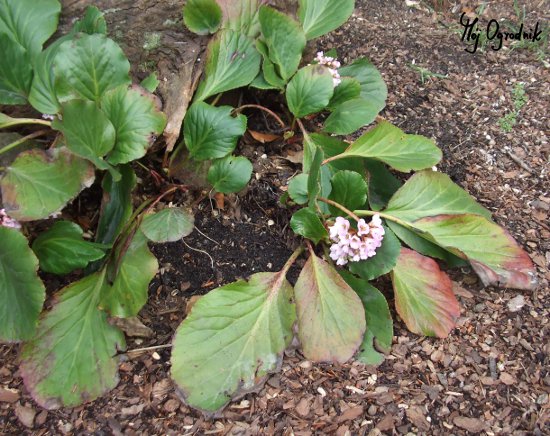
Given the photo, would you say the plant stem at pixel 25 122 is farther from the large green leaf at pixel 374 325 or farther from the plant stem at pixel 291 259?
the large green leaf at pixel 374 325

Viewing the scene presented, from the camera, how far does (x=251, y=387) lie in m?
1.36

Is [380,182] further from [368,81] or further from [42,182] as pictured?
[42,182]

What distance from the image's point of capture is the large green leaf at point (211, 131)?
1590 mm

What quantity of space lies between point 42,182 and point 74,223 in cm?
13

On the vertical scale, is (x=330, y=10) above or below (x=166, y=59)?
above

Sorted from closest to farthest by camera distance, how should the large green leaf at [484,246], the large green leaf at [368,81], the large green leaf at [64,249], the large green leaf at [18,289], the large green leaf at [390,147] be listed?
the large green leaf at [18,289], the large green leaf at [64,249], the large green leaf at [484,246], the large green leaf at [390,147], the large green leaf at [368,81]

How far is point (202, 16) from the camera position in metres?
1.77

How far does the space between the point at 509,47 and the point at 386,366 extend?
5.15 ft

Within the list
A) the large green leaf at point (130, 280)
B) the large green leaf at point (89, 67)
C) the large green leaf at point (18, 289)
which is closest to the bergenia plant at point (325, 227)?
the large green leaf at point (130, 280)

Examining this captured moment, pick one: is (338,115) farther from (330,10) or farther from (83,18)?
(83,18)

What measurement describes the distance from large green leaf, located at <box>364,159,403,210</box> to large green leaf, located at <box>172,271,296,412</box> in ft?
1.44

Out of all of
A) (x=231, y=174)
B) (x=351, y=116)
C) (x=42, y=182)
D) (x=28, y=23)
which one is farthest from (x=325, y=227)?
(x=28, y=23)

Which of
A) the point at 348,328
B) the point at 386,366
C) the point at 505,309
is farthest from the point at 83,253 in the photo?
the point at 505,309

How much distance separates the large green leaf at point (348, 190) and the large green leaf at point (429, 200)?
0.50 feet
